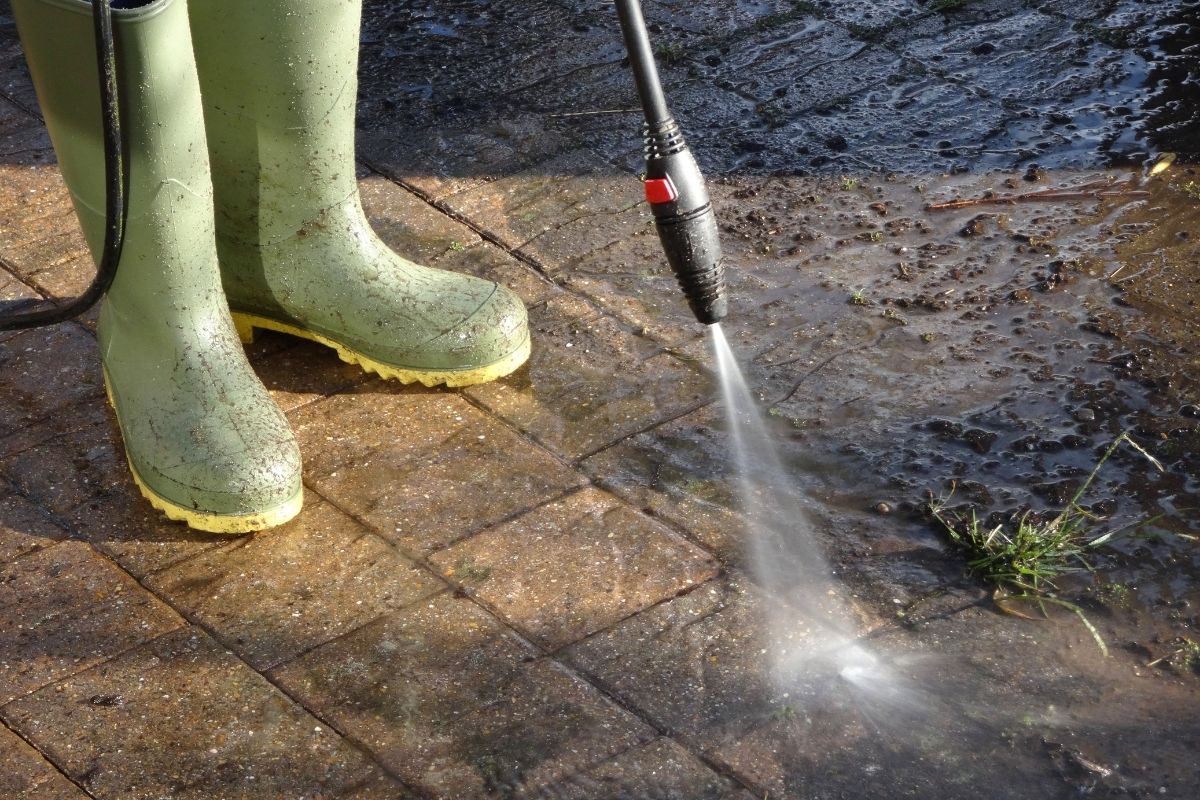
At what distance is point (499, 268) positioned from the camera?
3473 mm

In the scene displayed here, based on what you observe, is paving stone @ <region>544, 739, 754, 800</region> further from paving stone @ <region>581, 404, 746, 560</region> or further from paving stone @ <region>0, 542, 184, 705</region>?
paving stone @ <region>0, 542, 184, 705</region>

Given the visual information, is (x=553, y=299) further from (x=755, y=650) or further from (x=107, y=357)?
(x=755, y=650)

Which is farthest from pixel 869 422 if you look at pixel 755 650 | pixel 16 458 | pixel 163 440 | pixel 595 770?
pixel 16 458

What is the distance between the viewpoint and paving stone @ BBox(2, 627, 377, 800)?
86.0 inches

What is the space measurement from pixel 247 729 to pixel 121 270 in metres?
0.89

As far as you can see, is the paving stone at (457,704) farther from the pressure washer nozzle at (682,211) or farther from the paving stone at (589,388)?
Answer: the pressure washer nozzle at (682,211)

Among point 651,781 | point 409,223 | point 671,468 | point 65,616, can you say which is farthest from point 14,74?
point 651,781

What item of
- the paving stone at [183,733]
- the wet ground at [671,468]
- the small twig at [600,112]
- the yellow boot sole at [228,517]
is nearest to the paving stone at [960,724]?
the wet ground at [671,468]

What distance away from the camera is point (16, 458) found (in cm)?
289

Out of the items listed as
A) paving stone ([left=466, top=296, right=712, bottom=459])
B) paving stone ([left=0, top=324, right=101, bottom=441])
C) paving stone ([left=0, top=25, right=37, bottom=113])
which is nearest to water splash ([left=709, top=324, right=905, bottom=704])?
paving stone ([left=466, top=296, right=712, bottom=459])

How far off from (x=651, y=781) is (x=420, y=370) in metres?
1.14

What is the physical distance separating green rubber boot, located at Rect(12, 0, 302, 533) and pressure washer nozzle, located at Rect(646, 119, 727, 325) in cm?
78

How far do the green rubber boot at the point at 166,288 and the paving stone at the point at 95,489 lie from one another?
0.15 ft

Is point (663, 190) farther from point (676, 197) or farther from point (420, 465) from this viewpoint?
point (420, 465)
